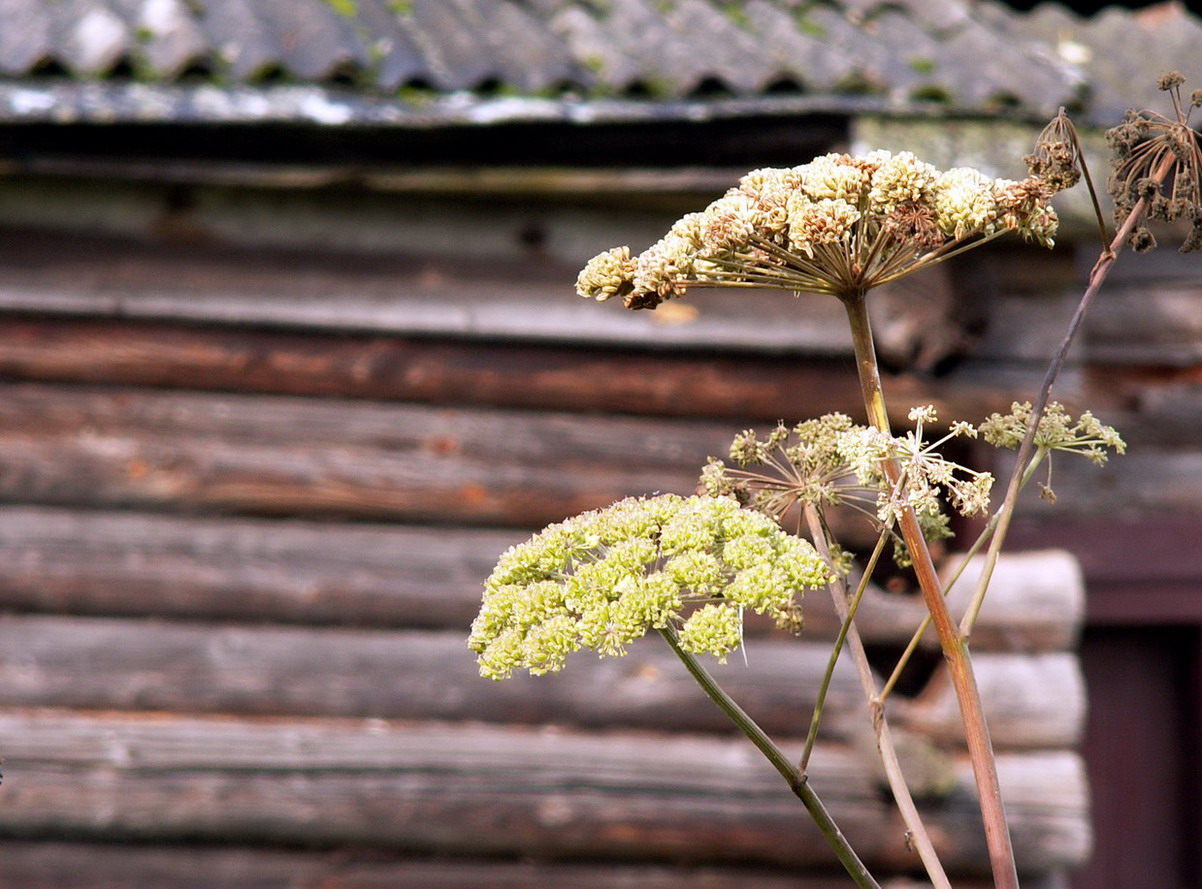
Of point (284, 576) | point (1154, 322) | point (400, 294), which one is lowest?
point (284, 576)

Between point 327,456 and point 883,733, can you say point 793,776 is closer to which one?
point 883,733

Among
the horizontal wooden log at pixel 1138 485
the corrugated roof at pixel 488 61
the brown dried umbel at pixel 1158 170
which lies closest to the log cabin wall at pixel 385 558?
the corrugated roof at pixel 488 61

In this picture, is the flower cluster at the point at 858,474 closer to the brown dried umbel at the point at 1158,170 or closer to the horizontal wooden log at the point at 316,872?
the brown dried umbel at the point at 1158,170

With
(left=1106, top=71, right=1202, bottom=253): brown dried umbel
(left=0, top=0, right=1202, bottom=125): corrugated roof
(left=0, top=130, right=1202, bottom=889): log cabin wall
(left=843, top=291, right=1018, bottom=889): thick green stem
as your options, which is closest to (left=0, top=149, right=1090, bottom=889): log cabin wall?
(left=0, top=130, right=1202, bottom=889): log cabin wall

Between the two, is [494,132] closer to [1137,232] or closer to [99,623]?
[99,623]

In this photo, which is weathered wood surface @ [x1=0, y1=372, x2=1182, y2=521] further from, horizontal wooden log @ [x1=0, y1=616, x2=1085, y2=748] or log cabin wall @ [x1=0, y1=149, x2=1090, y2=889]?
horizontal wooden log @ [x1=0, y1=616, x2=1085, y2=748]

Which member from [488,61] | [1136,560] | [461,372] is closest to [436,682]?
[461,372]

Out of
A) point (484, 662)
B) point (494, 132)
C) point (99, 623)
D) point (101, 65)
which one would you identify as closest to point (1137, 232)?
point (484, 662)
